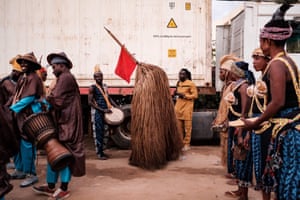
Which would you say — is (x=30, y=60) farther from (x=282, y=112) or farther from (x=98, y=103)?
(x=282, y=112)

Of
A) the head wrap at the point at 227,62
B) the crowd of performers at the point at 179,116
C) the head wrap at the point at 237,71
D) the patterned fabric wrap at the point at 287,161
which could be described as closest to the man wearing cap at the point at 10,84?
the crowd of performers at the point at 179,116

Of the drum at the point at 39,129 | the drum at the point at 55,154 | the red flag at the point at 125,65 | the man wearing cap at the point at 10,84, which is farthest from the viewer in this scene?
the red flag at the point at 125,65

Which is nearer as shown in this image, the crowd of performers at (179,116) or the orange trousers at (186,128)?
the crowd of performers at (179,116)

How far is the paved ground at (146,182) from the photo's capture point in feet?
17.0

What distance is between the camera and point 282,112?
126 inches

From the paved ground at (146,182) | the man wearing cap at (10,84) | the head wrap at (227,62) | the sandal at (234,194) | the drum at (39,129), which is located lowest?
the paved ground at (146,182)

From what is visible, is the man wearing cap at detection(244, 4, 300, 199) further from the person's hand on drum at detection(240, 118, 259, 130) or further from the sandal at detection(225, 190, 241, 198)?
the sandal at detection(225, 190, 241, 198)

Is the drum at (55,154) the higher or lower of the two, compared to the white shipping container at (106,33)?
lower

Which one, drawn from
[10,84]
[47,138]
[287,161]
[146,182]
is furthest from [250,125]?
[10,84]

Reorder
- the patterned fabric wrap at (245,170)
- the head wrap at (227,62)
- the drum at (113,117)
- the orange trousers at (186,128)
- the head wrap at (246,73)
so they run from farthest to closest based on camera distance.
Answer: the orange trousers at (186,128), the drum at (113,117), the head wrap at (227,62), the head wrap at (246,73), the patterned fabric wrap at (245,170)

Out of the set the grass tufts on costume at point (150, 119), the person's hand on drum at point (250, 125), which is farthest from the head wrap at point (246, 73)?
the grass tufts on costume at point (150, 119)

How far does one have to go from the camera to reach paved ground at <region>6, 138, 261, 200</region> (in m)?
5.17

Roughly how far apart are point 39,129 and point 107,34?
4573 mm

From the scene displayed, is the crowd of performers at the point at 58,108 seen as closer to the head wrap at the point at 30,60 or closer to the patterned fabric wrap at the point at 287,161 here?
the head wrap at the point at 30,60
